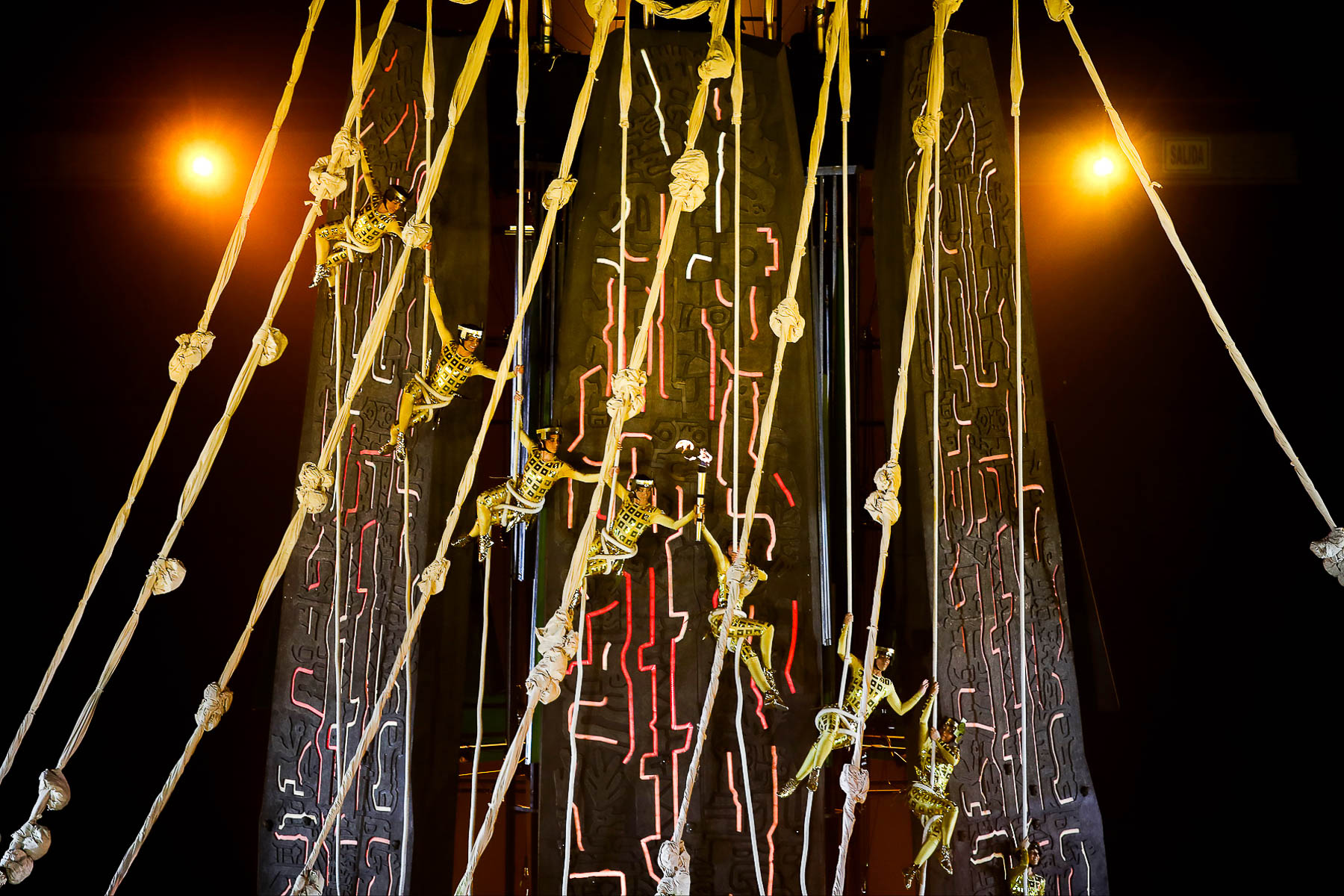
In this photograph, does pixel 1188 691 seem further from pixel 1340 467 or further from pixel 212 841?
pixel 212 841

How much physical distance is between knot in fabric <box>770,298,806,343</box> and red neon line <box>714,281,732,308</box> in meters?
0.61

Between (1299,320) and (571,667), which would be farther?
(1299,320)

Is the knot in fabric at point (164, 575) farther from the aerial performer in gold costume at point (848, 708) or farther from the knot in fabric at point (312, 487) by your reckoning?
the aerial performer in gold costume at point (848, 708)

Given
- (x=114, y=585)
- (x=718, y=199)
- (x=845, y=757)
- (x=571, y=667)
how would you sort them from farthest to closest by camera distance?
→ (x=114, y=585) → (x=845, y=757) → (x=718, y=199) → (x=571, y=667)

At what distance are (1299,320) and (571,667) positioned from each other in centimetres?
262

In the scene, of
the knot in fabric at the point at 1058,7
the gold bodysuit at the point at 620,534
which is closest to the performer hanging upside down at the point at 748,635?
the gold bodysuit at the point at 620,534

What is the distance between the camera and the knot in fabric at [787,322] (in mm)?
1693

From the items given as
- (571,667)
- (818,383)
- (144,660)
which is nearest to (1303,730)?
(818,383)

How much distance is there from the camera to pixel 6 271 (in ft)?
10.1

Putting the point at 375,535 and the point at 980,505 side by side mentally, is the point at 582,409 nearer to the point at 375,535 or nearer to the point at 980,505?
the point at 375,535

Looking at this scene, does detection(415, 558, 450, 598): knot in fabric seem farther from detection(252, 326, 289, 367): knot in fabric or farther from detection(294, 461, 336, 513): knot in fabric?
detection(252, 326, 289, 367): knot in fabric

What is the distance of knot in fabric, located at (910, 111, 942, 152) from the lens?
1.81m

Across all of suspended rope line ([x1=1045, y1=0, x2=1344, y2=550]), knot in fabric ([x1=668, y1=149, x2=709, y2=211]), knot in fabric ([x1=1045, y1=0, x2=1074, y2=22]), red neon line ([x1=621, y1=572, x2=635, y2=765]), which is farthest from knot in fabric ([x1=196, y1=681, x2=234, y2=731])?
knot in fabric ([x1=1045, y1=0, x2=1074, y2=22])

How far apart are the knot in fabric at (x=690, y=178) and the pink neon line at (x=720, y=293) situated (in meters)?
0.63
